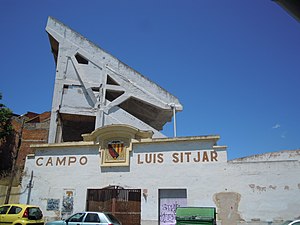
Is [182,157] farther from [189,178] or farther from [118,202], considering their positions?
[118,202]

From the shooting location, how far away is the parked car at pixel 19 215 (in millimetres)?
13141

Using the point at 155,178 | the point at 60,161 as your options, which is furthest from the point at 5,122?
the point at 155,178

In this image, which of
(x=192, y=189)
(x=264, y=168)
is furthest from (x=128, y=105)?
A: (x=264, y=168)

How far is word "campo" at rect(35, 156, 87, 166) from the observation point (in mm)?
17172

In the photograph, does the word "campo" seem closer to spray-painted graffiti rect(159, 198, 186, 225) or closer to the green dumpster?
spray-painted graffiti rect(159, 198, 186, 225)

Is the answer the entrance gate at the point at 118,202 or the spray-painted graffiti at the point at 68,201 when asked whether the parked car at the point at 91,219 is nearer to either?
the entrance gate at the point at 118,202

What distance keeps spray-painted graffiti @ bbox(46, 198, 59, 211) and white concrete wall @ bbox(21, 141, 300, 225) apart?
0.82 feet

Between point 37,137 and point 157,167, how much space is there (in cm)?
1967

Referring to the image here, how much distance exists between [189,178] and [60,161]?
8179 mm

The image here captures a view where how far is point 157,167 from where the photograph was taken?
1584cm

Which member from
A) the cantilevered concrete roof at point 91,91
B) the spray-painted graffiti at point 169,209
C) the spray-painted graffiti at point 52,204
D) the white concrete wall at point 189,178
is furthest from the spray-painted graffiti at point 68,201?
the cantilevered concrete roof at point 91,91

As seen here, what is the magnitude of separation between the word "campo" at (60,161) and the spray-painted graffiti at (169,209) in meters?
5.53

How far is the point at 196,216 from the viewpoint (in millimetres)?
11617

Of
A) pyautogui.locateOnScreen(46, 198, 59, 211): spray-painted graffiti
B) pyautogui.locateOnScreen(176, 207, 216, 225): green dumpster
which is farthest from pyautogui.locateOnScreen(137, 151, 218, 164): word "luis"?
pyautogui.locateOnScreen(46, 198, 59, 211): spray-painted graffiti
